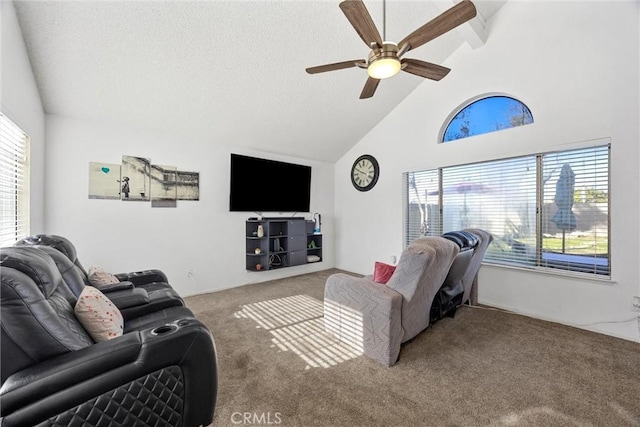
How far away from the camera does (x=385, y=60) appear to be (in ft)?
6.26

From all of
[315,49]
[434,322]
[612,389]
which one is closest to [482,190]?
[434,322]

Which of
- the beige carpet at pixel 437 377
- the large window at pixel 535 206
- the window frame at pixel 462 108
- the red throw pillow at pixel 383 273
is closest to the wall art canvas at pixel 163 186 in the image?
the beige carpet at pixel 437 377

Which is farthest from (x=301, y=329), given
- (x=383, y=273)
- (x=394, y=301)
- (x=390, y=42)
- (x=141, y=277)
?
(x=390, y=42)

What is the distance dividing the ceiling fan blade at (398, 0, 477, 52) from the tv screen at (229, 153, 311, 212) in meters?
2.98

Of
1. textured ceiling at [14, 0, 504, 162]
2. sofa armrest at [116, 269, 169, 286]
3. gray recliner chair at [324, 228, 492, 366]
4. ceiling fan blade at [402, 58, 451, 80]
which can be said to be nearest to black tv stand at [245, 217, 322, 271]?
textured ceiling at [14, 0, 504, 162]

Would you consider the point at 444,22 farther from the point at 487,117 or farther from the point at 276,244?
the point at 276,244

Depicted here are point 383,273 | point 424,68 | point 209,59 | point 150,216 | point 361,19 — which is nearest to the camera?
point 361,19

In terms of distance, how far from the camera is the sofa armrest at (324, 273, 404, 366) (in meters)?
1.99

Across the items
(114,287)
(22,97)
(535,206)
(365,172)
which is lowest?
(114,287)

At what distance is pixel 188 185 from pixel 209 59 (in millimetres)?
1786

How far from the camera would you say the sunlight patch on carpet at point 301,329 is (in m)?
2.19

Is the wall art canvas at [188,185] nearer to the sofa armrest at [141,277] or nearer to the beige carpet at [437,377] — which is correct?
the sofa armrest at [141,277]

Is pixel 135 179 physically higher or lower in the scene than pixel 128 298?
higher

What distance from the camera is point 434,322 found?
2.77 m
